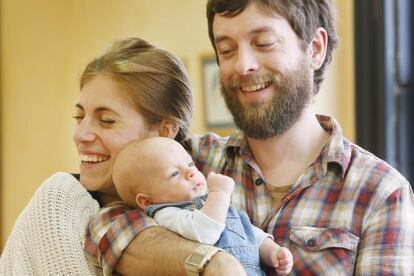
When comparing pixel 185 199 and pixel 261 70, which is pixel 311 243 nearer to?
pixel 185 199

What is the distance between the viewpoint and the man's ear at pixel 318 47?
1.83m

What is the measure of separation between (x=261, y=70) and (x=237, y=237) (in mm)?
495

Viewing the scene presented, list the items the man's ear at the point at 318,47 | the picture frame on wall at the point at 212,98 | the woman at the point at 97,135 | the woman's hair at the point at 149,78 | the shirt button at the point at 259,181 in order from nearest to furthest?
the woman at the point at 97,135, the woman's hair at the point at 149,78, the shirt button at the point at 259,181, the man's ear at the point at 318,47, the picture frame on wall at the point at 212,98

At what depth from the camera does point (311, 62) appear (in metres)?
1.83

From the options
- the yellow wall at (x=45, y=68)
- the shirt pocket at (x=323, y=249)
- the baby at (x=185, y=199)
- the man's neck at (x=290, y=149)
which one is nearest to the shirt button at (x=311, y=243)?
the shirt pocket at (x=323, y=249)

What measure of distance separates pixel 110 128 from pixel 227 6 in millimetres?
467

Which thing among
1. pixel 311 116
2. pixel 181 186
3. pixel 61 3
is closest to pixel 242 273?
pixel 181 186

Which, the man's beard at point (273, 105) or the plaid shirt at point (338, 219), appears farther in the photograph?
the man's beard at point (273, 105)

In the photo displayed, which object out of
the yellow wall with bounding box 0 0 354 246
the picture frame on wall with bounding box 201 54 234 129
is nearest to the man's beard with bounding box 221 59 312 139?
the picture frame on wall with bounding box 201 54 234 129

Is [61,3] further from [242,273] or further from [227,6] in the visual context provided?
[242,273]

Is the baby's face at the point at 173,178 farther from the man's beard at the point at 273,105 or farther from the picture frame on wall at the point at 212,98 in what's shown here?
the picture frame on wall at the point at 212,98

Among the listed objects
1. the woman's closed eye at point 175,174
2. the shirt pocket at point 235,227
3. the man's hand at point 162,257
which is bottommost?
the man's hand at point 162,257

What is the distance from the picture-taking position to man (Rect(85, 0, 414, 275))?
5.03ft

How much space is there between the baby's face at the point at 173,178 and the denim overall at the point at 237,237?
2 cm
